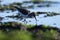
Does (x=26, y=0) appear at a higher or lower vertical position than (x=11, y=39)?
lower

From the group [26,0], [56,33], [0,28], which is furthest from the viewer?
[26,0]

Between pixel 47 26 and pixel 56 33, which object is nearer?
pixel 56 33

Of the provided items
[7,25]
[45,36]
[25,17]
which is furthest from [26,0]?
[45,36]

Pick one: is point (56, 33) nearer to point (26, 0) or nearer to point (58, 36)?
point (58, 36)

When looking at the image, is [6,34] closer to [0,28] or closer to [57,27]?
[0,28]

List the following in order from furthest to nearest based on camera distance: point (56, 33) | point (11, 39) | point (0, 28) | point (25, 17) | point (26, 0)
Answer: point (26, 0)
point (25, 17)
point (0, 28)
point (56, 33)
point (11, 39)

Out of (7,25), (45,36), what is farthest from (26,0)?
(45,36)

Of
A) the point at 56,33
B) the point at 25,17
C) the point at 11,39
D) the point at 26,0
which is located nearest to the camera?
the point at 11,39

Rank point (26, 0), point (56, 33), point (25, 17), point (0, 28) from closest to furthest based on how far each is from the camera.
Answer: point (56, 33) < point (0, 28) < point (25, 17) < point (26, 0)

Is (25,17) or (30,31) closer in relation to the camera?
(30,31)
